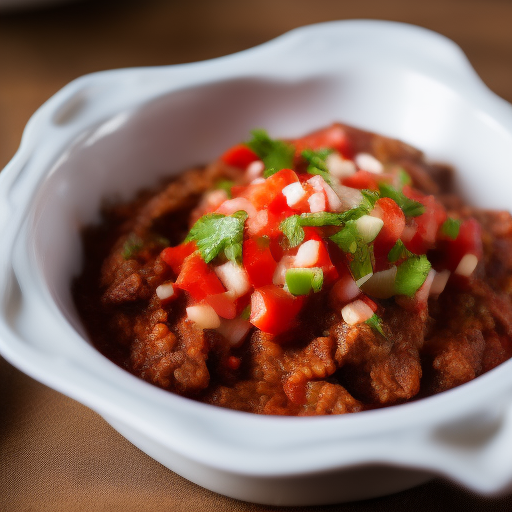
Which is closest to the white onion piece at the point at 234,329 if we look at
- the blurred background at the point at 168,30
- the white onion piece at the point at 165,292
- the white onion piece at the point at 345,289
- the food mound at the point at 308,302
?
the food mound at the point at 308,302

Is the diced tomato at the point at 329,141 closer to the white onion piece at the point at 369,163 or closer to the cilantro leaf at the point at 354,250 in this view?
the white onion piece at the point at 369,163

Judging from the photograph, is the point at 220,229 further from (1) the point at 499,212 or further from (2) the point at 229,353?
(1) the point at 499,212

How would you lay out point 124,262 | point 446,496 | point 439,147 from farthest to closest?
point 439,147
point 124,262
point 446,496

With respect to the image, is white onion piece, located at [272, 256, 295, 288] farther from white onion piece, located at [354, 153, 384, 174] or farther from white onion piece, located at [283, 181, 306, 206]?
white onion piece, located at [354, 153, 384, 174]

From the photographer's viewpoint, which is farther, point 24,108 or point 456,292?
point 24,108

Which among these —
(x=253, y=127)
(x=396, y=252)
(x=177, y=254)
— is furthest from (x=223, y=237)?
(x=253, y=127)

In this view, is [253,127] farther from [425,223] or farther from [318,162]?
[425,223]

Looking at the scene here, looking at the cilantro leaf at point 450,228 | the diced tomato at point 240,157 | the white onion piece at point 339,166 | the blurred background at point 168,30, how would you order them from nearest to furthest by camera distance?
the cilantro leaf at point 450,228
the white onion piece at point 339,166
the diced tomato at point 240,157
the blurred background at point 168,30

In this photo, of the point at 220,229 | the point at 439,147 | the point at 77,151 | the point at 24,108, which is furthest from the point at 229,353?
the point at 24,108
